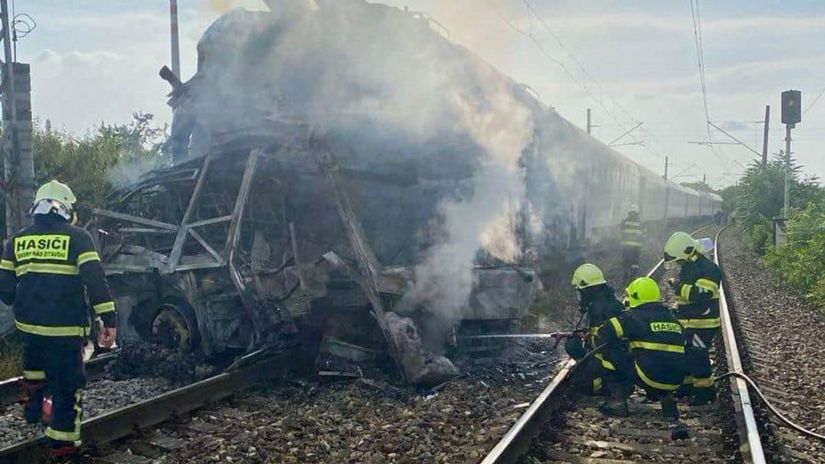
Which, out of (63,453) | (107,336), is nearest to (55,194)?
(107,336)

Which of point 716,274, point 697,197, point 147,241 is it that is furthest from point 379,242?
point 697,197

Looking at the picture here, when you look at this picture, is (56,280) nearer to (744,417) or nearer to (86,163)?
(744,417)

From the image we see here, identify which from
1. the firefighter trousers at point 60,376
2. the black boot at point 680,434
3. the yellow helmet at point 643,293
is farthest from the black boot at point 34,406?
the yellow helmet at point 643,293

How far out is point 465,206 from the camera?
9258 mm

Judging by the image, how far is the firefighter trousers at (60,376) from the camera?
4.90 meters

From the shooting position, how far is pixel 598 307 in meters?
6.91

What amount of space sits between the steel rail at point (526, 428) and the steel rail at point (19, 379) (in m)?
3.88

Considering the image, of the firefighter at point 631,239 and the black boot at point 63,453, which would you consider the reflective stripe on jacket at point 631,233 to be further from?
the black boot at point 63,453

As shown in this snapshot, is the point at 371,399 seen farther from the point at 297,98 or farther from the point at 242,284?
the point at 297,98

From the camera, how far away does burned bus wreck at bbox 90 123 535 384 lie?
7754mm

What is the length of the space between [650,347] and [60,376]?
4.42 meters

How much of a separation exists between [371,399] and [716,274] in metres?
3.50

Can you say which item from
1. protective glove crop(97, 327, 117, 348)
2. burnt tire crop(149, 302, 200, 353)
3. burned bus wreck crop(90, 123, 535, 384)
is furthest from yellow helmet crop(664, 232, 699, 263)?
protective glove crop(97, 327, 117, 348)

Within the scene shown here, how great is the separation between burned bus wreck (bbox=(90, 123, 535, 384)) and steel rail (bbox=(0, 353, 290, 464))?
0.66 meters
